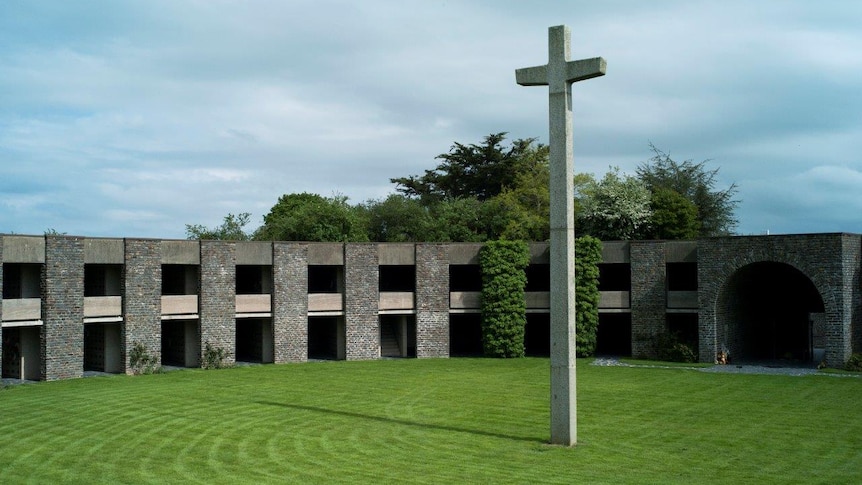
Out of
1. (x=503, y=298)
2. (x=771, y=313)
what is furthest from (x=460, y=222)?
(x=771, y=313)

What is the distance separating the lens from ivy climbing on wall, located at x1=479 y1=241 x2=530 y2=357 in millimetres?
40438

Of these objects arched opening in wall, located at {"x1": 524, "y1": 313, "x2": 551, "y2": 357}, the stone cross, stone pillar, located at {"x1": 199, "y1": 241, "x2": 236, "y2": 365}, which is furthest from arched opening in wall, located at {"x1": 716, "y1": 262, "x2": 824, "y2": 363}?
stone pillar, located at {"x1": 199, "y1": 241, "x2": 236, "y2": 365}

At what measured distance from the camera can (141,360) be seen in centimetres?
3497

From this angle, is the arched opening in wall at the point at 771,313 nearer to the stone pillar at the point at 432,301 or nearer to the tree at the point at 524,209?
the stone pillar at the point at 432,301

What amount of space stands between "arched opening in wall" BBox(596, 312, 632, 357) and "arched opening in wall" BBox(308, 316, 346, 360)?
1447 cm

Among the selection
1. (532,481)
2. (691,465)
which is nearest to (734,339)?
(691,465)

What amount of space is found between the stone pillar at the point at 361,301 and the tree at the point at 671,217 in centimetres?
2180

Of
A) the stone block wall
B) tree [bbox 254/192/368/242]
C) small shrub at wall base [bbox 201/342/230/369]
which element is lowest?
small shrub at wall base [bbox 201/342/230/369]

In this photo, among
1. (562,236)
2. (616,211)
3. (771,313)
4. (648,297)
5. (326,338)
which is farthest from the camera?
(616,211)

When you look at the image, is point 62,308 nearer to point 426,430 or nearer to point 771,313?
point 426,430

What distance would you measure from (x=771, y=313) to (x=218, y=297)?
27.9 metres

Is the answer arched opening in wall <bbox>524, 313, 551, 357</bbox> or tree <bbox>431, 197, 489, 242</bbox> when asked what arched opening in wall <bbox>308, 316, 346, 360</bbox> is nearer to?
arched opening in wall <bbox>524, 313, 551, 357</bbox>

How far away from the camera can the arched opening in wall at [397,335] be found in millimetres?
42656

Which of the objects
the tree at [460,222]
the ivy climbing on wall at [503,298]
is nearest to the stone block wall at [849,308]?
the ivy climbing on wall at [503,298]
